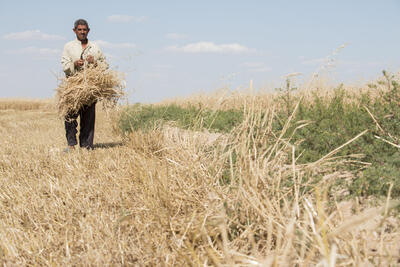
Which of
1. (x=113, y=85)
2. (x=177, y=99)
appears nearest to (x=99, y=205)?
(x=113, y=85)

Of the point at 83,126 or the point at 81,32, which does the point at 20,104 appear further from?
the point at 81,32

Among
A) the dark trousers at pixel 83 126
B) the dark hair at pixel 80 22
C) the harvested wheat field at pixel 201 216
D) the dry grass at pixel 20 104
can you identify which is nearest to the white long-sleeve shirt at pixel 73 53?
the dark hair at pixel 80 22

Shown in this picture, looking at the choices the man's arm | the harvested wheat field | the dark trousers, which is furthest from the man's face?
the harvested wheat field

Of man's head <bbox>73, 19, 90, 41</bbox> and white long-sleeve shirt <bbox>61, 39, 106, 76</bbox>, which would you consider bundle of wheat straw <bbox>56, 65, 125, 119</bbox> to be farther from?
man's head <bbox>73, 19, 90, 41</bbox>

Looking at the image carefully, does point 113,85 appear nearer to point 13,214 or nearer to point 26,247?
point 13,214

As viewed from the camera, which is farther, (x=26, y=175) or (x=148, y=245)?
(x=26, y=175)

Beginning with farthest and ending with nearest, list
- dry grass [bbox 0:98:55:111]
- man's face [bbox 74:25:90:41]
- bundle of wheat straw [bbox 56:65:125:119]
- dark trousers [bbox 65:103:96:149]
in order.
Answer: dry grass [bbox 0:98:55:111] < dark trousers [bbox 65:103:96:149] < man's face [bbox 74:25:90:41] < bundle of wheat straw [bbox 56:65:125:119]

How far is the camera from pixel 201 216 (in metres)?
2.25

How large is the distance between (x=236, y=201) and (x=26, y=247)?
1.38m

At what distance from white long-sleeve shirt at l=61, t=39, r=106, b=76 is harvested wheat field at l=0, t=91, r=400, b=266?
7.55 ft

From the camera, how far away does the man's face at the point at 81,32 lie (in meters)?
5.74

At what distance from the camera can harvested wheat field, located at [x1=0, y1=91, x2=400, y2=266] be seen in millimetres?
1717

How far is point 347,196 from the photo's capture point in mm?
2648

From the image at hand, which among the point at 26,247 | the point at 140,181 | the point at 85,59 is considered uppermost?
the point at 85,59
